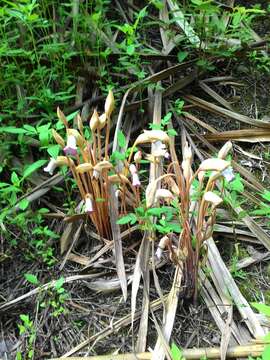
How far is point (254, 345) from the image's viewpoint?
5.66 feet

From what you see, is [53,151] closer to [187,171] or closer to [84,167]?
[84,167]

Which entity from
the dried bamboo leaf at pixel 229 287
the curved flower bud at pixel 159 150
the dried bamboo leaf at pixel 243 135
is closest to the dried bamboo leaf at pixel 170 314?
the dried bamboo leaf at pixel 229 287

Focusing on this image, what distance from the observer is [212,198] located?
158 cm

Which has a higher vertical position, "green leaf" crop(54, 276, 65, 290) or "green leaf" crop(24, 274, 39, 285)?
"green leaf" crop(24, 274, 39, 285)

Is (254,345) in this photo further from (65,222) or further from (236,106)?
(236,106)

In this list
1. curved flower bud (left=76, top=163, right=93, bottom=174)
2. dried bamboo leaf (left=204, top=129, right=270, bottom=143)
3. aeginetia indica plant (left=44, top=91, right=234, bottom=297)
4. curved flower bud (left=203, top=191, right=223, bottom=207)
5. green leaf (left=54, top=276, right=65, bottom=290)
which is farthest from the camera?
dried bamboo leaf (left=204, top=129, right=270, bottom=143)

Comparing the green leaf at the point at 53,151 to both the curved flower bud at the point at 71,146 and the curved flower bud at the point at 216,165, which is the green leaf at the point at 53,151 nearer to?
the curved flower bud at the point at 71,146

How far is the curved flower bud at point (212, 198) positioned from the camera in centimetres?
157

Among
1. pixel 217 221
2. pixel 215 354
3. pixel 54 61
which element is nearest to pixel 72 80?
pixel 54 61

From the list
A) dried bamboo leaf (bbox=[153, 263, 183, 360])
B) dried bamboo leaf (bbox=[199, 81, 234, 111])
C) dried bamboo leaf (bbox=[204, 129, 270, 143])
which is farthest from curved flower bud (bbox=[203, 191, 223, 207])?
dried bamboo leaf (bbox=[199, 81, 234, 111])

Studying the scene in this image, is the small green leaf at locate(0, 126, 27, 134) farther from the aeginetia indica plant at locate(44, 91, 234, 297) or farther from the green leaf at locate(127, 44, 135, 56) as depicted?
the green leaf at locate(127, 44, 135, 56)

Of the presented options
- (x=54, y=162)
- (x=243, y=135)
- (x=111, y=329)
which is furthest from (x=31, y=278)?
(x=243, y=135)

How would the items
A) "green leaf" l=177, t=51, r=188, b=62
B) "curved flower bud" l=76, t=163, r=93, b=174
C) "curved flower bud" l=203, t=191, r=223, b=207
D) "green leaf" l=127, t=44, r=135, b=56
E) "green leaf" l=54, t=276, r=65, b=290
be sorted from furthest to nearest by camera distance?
"green leaf" l=177, t=51, r=188, b=62 → "green leaf" l=127, t=44, r=135, b=56 → "green leaf" l=54, t=276, r=65, b=290 → "curved flower bud" l=76, t=163, r=93, b=174 → "curved flower bud" l=203, t=191, r=223, b=207

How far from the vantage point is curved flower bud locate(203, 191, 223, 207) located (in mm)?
1565
